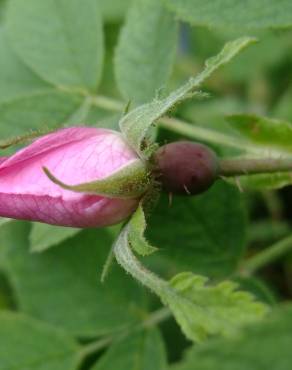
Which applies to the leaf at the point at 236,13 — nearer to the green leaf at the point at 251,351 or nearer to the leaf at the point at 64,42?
the leaf at the point at 64,42

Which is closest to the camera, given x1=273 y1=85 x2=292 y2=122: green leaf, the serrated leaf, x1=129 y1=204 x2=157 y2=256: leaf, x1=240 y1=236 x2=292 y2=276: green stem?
the serrated leaf

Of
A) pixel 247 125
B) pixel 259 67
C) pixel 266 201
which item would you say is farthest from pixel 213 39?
pixel 247 125

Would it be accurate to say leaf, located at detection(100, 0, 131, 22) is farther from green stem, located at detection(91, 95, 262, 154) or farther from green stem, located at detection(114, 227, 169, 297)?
green stem, located at detection(114, 227, 169, 297)

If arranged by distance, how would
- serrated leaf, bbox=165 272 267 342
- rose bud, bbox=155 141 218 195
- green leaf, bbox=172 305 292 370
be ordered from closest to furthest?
1. green leaf, bbox=172 305 292 370
2. serrated leaf, bbox=165 272 267 342
3. rose bud, bbox=155 141 218 195

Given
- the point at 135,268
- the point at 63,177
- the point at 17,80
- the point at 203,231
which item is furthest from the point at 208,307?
the point at 17,80

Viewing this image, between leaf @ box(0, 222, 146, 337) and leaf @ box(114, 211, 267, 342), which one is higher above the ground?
leaf @ box(114, 211, 267, 342)

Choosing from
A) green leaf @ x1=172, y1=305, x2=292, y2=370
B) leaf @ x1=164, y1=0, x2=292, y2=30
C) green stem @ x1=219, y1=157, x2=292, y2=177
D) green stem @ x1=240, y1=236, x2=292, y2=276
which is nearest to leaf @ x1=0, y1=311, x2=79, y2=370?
green stem @ x1=240, y1=236, x2=292, y2=276
